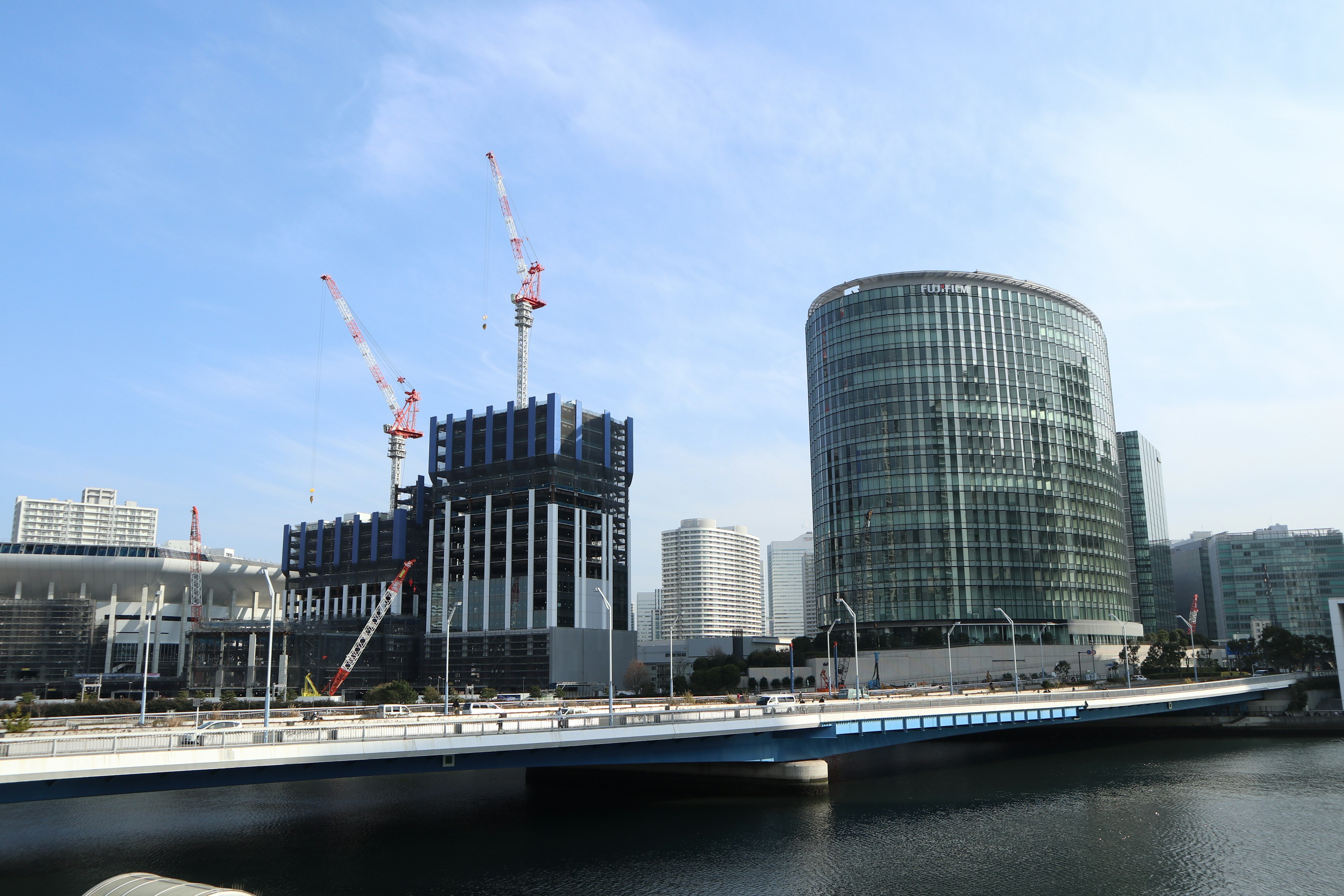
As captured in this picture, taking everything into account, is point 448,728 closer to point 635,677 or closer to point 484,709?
point 484,709

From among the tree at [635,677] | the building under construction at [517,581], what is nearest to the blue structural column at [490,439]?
the building under construction at [517,581]

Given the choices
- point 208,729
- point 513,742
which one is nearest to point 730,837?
point 513,742

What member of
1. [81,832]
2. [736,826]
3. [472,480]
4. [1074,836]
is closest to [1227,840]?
[1074,836]

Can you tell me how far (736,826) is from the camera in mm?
64812

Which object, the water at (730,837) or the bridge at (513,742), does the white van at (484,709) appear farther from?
the water at (730,837)

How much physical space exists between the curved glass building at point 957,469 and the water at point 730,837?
277 ft

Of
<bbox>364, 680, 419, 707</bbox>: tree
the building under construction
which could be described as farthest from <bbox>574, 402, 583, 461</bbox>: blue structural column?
<bbox>364, 680, 419, 707</bbox>: tree

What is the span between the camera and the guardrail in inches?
1780

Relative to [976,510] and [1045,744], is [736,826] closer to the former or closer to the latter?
[1045,744]

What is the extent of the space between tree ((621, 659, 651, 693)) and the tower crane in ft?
157

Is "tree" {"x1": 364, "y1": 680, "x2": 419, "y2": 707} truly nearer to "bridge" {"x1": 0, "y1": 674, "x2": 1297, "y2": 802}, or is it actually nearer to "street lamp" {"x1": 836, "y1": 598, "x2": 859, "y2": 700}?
"bridge" {"x1": 0, "y1": 674, "x2": 1297, "y2": 802}

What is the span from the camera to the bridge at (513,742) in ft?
149

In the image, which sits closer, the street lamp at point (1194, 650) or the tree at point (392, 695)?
the tree at point (392, 695)

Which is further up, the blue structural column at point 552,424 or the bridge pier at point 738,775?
the blue structural column at point 552,424
